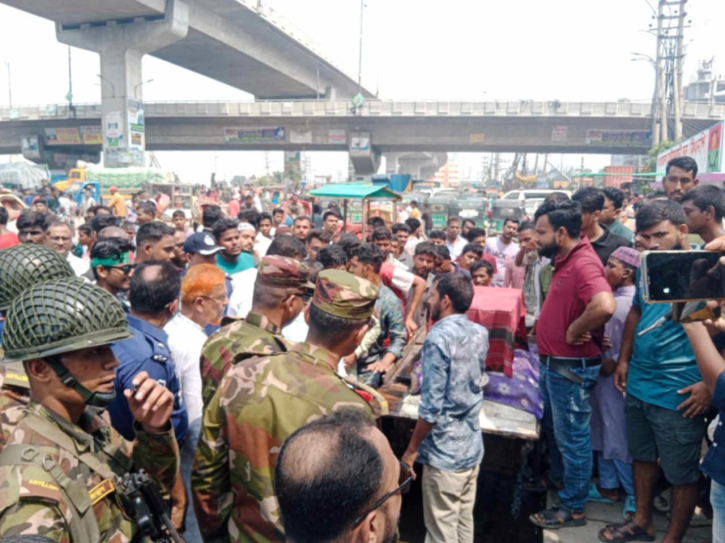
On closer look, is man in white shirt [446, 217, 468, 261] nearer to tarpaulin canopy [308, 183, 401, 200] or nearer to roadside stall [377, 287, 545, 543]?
tarpaulin canopy [308, 183, 401, 200]

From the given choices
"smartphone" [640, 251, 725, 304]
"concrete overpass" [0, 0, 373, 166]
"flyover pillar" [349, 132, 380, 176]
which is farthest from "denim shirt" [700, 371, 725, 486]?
"flyover pillar" [349, 132, 380, 176]

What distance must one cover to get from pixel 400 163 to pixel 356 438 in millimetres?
74535

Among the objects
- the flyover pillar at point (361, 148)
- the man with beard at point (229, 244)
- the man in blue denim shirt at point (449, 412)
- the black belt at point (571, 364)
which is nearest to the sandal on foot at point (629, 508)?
the black belt at point (571, 364)

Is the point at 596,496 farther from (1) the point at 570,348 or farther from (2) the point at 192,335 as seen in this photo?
(2) the point at 192,335

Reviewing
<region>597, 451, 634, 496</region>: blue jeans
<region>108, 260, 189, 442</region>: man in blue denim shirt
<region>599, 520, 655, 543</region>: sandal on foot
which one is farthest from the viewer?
<region>597, 451, 634, 496</region>: blue jeans

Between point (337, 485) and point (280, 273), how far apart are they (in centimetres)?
129

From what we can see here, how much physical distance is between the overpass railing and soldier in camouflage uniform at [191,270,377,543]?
114 feet

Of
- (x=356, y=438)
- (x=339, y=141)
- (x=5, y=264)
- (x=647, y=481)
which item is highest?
(x=339, y=141)

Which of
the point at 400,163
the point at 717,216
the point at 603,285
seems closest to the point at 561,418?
the point at 603,285

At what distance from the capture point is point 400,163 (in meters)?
73.9

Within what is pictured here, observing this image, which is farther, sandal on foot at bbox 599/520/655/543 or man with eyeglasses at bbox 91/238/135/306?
man with eyeglasses at bbox 91/238/135/306

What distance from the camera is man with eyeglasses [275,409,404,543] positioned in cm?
114

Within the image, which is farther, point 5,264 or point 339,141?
point 339,141

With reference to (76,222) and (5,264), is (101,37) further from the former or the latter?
(5,264)
